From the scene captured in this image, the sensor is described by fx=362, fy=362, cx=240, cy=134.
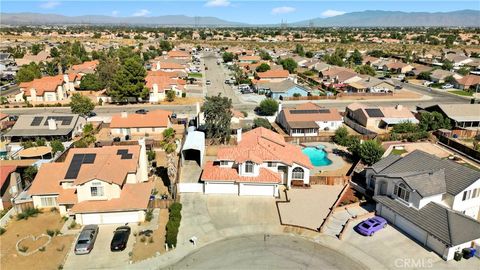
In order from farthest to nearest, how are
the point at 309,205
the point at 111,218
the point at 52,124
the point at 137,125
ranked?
the point at 137,125 → the point at 52,124 → the point at 309,205 → the point at 111,218

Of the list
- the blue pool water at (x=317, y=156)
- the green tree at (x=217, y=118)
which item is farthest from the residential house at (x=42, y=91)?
the blue pool water at (x=317, y=156)

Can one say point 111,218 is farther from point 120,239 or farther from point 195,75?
point 195,75

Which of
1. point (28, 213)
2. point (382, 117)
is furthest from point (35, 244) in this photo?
point (382, 117)

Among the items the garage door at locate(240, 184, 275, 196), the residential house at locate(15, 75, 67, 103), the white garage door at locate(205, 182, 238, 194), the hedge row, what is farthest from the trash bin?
the residential house at locate(15, 75, 67, 103)

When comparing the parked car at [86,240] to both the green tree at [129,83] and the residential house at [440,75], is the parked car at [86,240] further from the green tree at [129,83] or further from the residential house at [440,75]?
Result: the residential house at [440,75]

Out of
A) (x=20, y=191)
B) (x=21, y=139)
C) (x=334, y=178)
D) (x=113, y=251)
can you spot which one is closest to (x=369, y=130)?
(x=334, y=178)

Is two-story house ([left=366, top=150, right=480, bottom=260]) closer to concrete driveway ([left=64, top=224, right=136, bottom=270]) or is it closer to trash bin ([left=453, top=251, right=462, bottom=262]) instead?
trash bin ([left=453, top=251, right=462, bottom=262])
